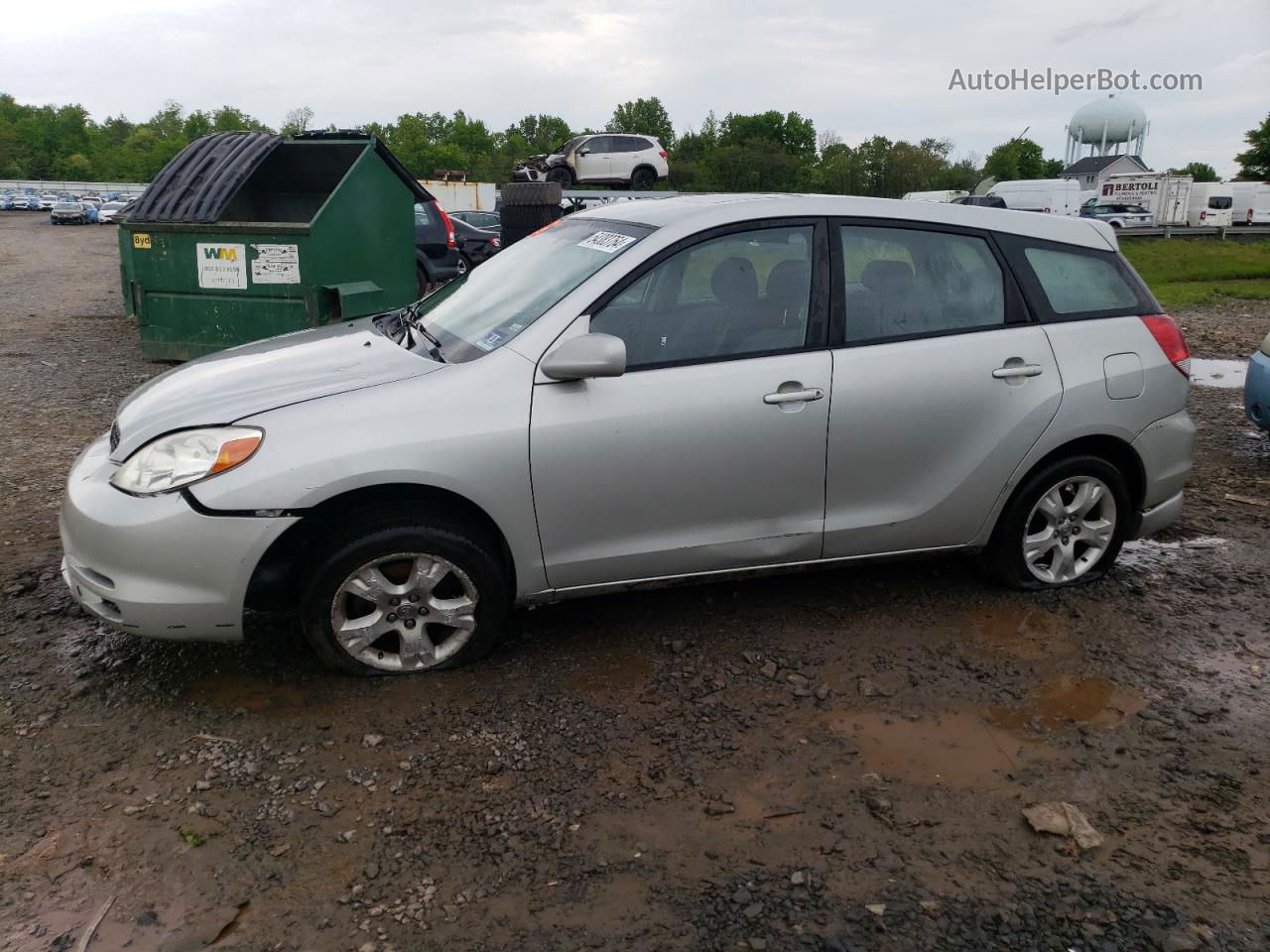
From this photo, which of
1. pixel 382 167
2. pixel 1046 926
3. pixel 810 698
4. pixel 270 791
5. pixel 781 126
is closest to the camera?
pixel 1046 926

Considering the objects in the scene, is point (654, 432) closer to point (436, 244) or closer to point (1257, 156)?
point (436, 244)

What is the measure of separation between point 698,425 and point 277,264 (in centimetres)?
583

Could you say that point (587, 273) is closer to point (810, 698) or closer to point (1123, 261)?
point (810, 698)

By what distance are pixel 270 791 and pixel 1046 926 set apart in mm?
2203

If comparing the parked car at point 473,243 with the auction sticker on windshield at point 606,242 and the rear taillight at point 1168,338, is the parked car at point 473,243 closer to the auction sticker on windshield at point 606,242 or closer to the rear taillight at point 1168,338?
the auction sticker on windshield at point 606,242

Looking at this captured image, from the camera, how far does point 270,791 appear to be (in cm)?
312

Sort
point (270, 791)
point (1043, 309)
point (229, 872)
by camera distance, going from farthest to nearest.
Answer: point (1043, 309) → point (270, 791) → point (229, 872)

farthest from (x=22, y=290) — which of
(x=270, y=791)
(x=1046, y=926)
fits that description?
(x=1046, y=926)

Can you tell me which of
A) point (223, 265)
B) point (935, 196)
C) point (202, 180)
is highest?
point (935, 196)

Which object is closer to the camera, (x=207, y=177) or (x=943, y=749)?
(x=943, y=749)

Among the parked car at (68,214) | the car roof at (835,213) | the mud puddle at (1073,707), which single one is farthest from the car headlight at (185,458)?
the parked car at (68,214)

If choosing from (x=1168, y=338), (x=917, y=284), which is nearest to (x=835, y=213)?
(x=917, y=284)

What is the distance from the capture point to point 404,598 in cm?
364

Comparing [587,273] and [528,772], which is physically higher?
[587,273]
